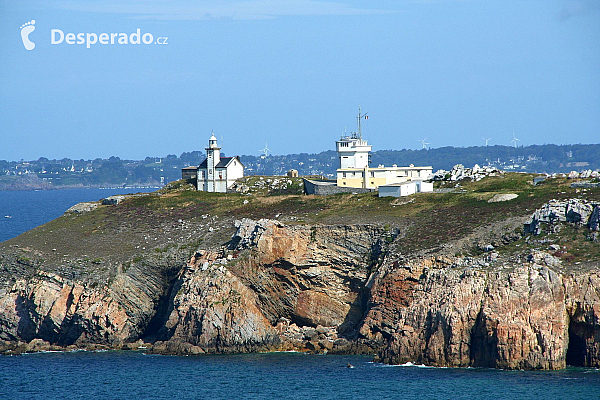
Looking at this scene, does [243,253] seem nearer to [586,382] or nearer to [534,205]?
[534,205]

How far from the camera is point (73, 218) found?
94.8 metres

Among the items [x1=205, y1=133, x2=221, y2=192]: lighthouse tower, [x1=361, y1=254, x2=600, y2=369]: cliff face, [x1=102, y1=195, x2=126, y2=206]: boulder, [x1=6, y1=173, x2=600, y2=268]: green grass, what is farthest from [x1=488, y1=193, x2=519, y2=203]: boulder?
[x1=102, y1=195, x2=126, y2=206]: boulder

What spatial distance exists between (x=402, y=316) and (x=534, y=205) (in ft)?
62.4

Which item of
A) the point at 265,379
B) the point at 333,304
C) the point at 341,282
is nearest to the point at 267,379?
the point at 265,379

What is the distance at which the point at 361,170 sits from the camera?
3819 inches

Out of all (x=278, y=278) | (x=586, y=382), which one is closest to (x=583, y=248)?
(x=586, y=382)

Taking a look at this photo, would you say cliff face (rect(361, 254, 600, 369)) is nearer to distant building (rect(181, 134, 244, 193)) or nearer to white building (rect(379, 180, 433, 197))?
white building (rect(379, 180, 433, 197))

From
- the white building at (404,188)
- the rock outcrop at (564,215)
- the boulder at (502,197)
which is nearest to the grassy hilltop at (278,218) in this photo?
the boulder at (502,197)

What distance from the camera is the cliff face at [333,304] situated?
61.9 m

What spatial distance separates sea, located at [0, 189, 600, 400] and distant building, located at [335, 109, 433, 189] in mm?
30458

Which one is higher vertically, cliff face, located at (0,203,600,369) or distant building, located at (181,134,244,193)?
distant building, located at (181,134,244,193)

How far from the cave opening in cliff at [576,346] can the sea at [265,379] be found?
51.0 inches

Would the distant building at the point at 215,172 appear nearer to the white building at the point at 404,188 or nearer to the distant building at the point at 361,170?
the distant building at the point at 361,170

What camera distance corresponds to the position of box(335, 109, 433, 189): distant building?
9631 cm
